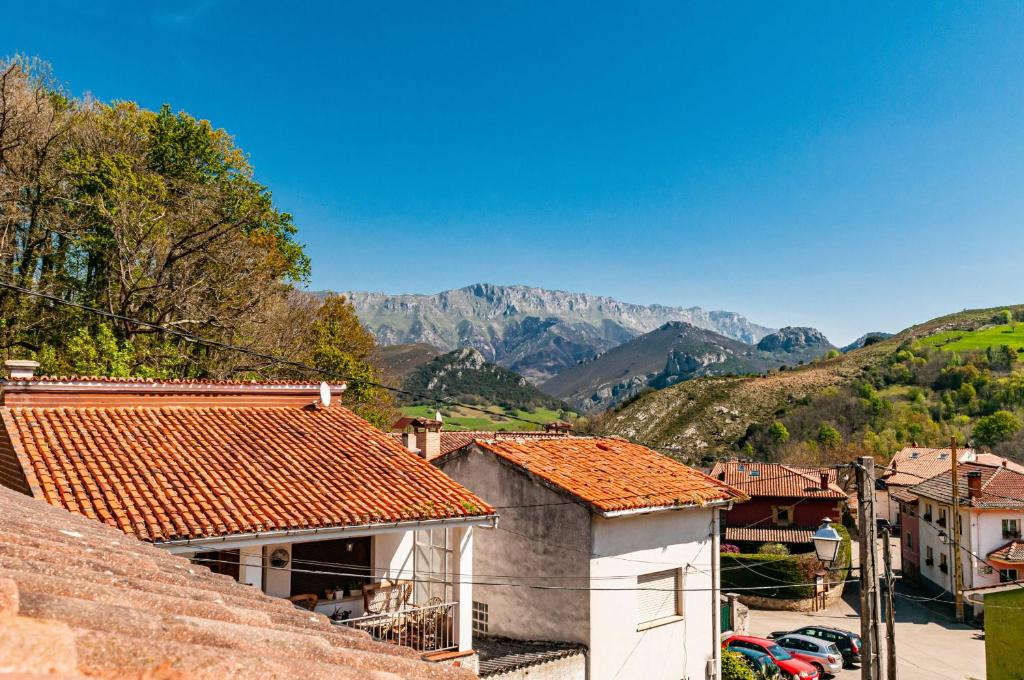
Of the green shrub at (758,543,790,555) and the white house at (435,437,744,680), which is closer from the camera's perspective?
the white house at (435,437,744,680)

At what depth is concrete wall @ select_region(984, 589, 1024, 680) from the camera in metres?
17.0

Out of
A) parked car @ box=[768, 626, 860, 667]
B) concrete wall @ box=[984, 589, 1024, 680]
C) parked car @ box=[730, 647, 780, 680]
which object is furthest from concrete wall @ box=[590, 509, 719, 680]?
parked car @ box=[768, 626, 860, 667]

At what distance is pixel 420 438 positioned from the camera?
1847 centimetres

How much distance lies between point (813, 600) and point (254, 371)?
3027cm

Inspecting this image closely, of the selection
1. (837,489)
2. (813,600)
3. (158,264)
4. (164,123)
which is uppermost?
(164,123)

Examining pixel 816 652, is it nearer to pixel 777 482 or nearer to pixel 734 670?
pixel 734 670

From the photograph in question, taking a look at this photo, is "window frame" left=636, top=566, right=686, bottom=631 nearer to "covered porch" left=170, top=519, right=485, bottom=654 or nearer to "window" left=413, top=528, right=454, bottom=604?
"window" left=413, top=528, right=454, bottom=604

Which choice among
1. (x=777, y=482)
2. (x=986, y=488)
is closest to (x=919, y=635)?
(x=986, y=488)

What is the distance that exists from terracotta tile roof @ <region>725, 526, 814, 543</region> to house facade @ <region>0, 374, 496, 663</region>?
3532 centimetres

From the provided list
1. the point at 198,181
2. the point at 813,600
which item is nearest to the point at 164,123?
the point at 198,181

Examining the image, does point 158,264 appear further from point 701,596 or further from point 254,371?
point 701,596

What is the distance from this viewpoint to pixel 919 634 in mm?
31047

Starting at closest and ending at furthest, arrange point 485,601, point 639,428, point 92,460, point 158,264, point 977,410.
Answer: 1. point 92,460
2. point 485,601
3. point 158,264
4. point 977,410
5. point 639,428

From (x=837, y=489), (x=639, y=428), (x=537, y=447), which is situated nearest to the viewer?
(x=537, y=447)
